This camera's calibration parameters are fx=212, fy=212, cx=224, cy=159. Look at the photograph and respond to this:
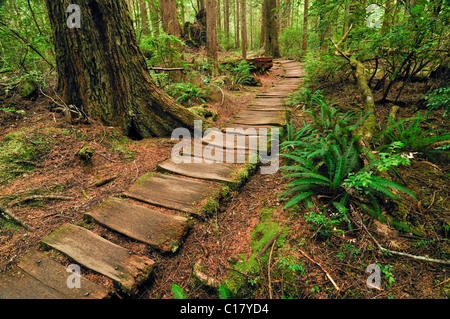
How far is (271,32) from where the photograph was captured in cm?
1423

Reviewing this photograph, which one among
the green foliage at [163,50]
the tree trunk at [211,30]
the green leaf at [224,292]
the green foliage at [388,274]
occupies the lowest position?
the green leaf at [224,292]

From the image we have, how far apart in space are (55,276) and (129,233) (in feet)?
2.17

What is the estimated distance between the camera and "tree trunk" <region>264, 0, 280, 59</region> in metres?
13.5

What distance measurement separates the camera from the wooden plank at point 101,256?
6.10 ft

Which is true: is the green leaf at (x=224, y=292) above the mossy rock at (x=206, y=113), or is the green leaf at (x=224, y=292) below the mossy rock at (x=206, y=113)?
below

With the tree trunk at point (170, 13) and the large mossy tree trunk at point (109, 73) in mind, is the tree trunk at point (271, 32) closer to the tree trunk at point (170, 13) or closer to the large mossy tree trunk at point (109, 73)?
the tree trunk at point (170, 13)

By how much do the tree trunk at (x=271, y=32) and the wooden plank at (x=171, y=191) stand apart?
1346 cm

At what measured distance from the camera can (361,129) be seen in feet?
11.2

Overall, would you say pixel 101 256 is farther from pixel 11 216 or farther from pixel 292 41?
pixel 292 41

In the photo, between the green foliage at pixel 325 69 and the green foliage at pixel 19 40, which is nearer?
the green foliage at pixel 19 40

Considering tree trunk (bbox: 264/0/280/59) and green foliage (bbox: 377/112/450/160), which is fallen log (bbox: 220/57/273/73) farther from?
green foliage (bbox: 377/112/450/160)

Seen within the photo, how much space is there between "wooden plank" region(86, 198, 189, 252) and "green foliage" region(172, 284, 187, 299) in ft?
1.32

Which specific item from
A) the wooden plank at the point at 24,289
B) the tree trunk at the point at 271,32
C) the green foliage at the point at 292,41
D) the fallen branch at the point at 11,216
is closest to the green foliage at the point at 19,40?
the fallen branch at the point at 11,216
